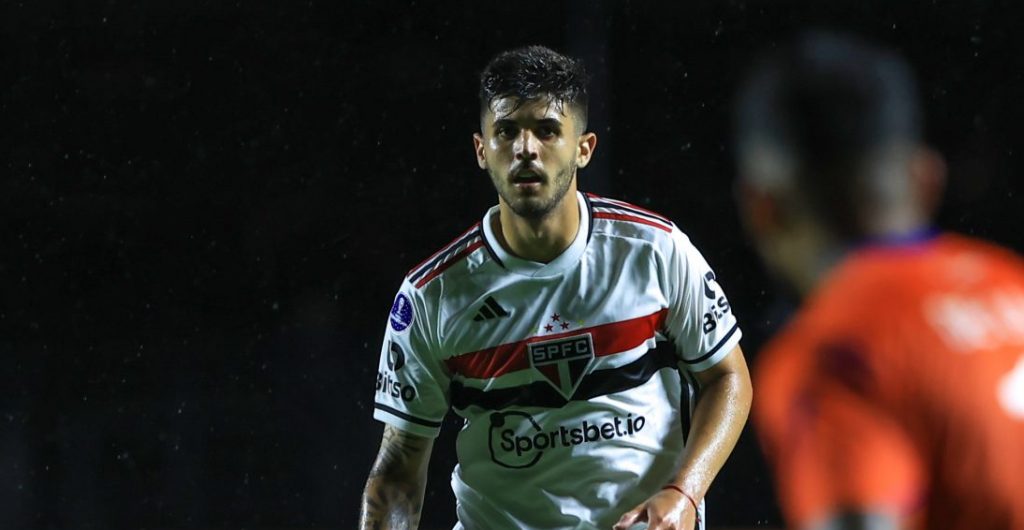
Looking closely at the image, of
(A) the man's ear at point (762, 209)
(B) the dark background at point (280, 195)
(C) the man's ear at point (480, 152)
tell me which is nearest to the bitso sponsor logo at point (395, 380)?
(C) the man's ear at point (480, 152)

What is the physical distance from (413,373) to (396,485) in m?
0.26

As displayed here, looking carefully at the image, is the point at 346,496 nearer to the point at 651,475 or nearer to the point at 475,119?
the point at 475,119

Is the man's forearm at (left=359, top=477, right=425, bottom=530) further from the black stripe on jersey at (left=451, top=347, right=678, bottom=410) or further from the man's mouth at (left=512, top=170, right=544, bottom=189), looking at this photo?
the man's mouth at (left=512, top=170, right=544, bottom=189)

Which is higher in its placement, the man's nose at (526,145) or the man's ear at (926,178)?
the man's ear at (926,178)

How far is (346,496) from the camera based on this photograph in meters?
7.43

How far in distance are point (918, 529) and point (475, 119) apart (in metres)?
7.87

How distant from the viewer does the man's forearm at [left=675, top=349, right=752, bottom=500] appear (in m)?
3.36

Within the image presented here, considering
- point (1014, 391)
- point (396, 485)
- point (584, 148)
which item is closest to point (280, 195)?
point (584, 148)

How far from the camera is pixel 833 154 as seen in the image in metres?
1.27

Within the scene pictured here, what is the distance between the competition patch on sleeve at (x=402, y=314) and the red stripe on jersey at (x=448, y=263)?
0.16 ft

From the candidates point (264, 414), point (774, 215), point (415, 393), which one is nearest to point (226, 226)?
point (264, 414)

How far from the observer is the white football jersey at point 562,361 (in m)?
3.48

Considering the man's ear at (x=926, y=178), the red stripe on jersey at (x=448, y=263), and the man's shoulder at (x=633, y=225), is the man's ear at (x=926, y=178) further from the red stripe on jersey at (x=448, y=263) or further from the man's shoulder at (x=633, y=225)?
the red stripe on jersey at (x=448, y=263)

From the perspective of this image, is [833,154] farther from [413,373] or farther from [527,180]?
[413,373]
